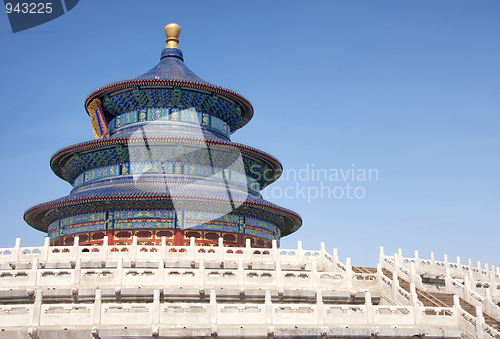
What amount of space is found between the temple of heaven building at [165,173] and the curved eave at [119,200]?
7cm

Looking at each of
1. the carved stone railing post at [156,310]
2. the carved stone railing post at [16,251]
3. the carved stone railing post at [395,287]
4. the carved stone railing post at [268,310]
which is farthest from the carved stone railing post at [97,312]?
the carved stone railing post at [16,251]

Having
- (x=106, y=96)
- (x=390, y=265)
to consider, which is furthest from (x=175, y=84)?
(x=390, y=265)

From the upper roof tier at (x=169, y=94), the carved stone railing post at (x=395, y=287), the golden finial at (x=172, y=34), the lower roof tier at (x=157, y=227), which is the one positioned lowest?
the carved stone railing post at (x=395, y=287)

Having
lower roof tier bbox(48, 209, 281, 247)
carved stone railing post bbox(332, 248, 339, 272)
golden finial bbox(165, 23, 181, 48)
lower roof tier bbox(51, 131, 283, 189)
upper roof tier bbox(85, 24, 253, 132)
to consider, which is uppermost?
golden finial bbox(165, 23, 181, 48)

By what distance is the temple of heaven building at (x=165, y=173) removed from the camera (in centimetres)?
3778

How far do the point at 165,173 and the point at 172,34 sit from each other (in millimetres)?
15413

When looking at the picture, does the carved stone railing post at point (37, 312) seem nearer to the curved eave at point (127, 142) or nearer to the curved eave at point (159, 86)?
the curved eave at point (127, 142)

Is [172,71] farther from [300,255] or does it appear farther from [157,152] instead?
[300,255]

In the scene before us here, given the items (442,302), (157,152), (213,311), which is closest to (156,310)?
(213,311)

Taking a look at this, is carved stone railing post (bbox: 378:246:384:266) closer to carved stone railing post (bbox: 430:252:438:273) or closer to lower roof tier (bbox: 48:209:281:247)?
carved stone railing post (bbox: 430:252:438:273)

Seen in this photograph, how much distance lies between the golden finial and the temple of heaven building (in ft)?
5.19

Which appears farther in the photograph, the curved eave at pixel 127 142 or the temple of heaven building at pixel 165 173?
the curved eave at pixel 127 142

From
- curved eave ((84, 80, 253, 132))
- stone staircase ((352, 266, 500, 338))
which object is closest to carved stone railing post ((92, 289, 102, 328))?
stone staircase ((352, 266, 500, 338))

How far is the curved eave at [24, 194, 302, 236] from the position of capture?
121 ft
